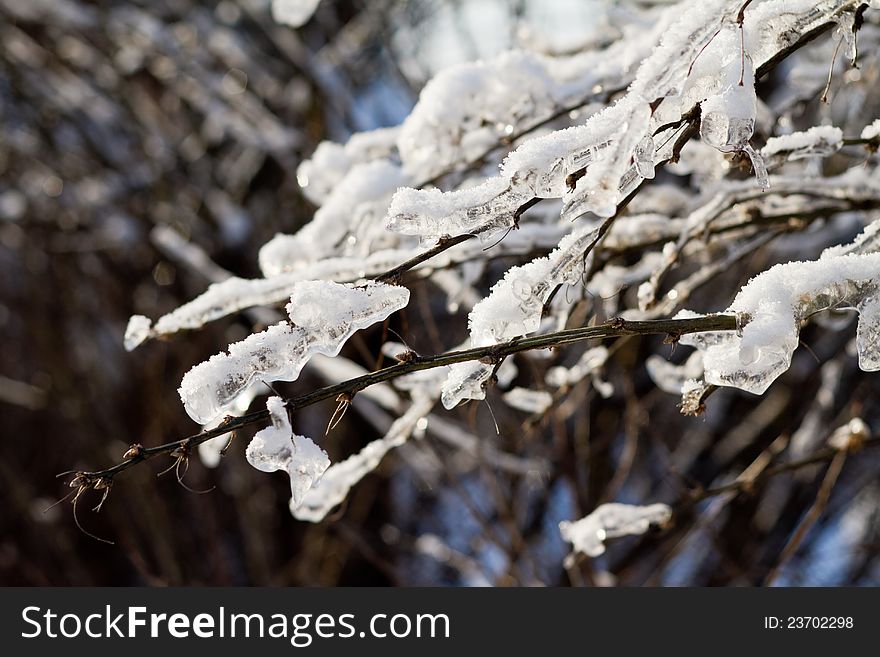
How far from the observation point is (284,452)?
1.08 meters

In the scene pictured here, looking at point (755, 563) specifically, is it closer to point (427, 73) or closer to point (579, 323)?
point (579, 323)

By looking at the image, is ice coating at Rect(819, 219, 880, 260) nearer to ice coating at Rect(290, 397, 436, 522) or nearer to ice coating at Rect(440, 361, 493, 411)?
ice coating at Rect(440, 361, 493, 411)

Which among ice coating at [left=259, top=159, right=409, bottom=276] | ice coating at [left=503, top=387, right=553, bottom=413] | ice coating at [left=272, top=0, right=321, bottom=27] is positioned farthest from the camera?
ice coating at [left=272, top=0, right=321, bottom=27]

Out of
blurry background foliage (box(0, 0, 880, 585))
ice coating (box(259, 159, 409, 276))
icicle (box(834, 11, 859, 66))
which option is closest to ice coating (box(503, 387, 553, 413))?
ice coating (box(259, 159, 409, 276))

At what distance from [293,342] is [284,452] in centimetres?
16

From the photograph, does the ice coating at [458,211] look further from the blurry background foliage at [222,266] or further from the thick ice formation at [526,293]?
the blurry background foliage at [222,266]

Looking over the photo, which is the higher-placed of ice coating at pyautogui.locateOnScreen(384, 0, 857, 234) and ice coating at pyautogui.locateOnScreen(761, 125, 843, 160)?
ice coating at pyautogui.locateOnScreen(761, 125, 843, 160)

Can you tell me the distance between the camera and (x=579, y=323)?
187 cm

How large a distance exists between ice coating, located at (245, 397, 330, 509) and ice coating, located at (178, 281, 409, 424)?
0.17 feet

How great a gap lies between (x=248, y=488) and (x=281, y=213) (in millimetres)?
1945

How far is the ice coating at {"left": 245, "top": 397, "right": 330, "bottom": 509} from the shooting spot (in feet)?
3.49

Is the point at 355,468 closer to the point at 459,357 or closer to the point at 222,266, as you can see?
the point at 459,357

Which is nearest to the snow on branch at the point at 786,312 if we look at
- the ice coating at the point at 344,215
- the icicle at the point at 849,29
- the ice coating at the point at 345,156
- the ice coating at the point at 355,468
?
the icicle at the point at 849,29

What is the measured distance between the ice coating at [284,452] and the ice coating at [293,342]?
0.17 ft
